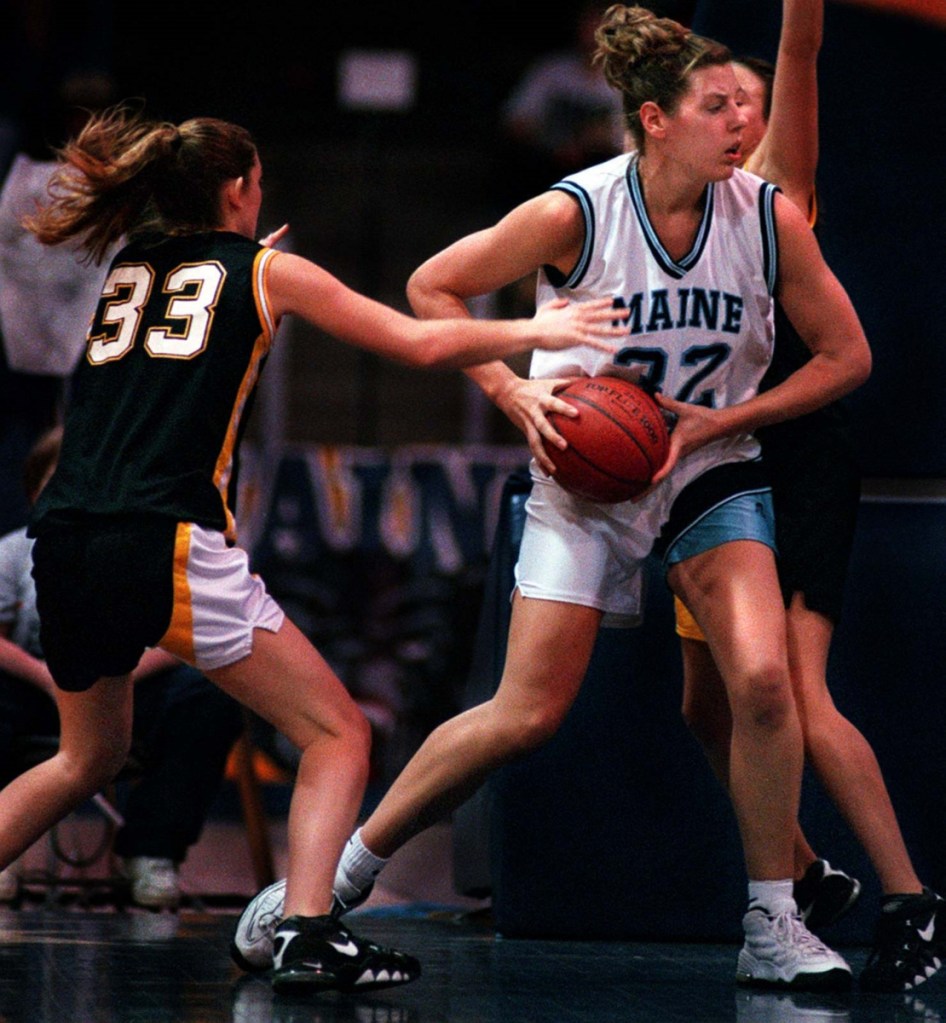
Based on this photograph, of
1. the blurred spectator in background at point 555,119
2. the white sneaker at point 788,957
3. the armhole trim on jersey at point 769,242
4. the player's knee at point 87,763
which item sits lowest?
the white sneaker at point 788,957

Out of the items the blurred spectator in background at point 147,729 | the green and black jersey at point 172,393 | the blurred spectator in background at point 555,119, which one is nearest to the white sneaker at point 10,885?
the blurred spectator in background at point 147,729

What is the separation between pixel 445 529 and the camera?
7473 mm

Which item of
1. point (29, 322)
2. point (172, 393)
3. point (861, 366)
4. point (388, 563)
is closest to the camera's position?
point (172, 393)

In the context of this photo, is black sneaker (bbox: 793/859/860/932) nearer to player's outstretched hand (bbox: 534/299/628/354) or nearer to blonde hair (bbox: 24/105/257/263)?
player's outstretched hand (bbox: 534/299/628/354)

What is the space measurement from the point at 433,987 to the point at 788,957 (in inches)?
29.0

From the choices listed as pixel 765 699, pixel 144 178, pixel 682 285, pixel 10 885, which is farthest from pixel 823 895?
pixel 10 885

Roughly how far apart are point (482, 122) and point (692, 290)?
799 centimetres

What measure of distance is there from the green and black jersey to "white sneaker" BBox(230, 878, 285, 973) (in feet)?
2.54

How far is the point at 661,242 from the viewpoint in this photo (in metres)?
3.87

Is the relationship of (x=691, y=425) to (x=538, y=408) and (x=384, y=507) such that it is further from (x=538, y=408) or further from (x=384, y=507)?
(x=384, y=507)

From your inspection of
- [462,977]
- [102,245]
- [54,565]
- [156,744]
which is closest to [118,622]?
[54,565]

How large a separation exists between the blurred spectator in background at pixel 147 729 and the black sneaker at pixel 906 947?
2.34 meters

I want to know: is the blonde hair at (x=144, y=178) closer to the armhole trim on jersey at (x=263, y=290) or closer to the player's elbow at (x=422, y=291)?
the armhole trim on jersey at (x=263, y=290)

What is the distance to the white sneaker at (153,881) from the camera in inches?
212
